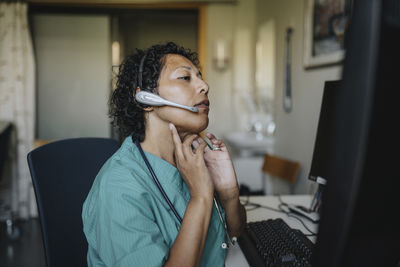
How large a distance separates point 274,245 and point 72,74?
347 cm

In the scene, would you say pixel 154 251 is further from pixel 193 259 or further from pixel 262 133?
pixel 262 133

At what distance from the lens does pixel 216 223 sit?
3.13 ft

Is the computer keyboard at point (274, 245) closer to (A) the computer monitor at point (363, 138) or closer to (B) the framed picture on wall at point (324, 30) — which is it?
(A) the computer monitor at point (363, 138)

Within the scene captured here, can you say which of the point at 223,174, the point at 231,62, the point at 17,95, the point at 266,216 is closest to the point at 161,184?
the point at 223,174

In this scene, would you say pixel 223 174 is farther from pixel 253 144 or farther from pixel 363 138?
pixel 253 144

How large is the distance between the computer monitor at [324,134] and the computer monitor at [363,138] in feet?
2.63

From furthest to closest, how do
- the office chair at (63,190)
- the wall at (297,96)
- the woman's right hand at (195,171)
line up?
the wall at (297,96) → the office chair at (63,190) → the woman's right hand at (195,171)

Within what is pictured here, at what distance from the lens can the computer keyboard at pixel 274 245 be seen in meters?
0.87

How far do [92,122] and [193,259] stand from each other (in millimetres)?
3413

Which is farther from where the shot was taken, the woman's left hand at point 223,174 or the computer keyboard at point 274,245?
the woman's left hand at point 223,174

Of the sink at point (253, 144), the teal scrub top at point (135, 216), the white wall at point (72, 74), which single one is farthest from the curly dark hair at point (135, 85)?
the white wall at point (72, 74)

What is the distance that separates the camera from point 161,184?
89cm

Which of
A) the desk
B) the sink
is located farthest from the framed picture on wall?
the sink

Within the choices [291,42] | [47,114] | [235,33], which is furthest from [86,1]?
[291,42]
